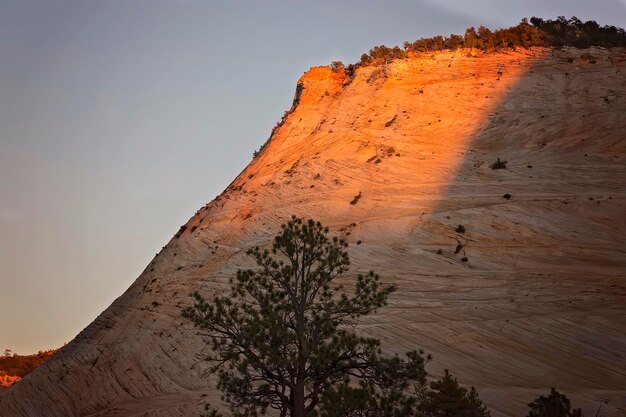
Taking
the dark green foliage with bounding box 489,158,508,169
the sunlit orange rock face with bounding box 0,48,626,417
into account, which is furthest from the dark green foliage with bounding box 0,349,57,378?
the dark green foliage with bounding box 489,158,508,169

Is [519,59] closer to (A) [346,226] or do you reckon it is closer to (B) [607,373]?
(A) [346,226]

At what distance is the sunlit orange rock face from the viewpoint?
2484 centimetres

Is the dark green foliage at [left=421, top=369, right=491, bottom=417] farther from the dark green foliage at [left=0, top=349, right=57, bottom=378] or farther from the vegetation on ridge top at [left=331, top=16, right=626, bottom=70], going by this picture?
the dark green foliage at [left=0, top=349, right=57, bottom=378]

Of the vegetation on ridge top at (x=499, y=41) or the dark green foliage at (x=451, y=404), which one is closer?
the dark green foliage at (x=451, y=404)

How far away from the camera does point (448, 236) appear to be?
29.9 meters

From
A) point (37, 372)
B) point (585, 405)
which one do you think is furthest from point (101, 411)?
point (585, 405)

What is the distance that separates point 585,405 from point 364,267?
10.4 m

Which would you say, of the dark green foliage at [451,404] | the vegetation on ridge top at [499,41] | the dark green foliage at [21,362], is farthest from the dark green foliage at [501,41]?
the dark green foliage at [21,362]

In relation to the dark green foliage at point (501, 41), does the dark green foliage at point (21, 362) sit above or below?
below

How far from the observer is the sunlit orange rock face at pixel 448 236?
2484 cm

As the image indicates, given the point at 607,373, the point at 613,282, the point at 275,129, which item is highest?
the point at 275,129

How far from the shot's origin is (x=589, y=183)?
32188 millimetres

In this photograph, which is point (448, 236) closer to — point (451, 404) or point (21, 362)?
point (451, 404)

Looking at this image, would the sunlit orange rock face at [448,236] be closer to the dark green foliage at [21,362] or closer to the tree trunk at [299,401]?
the tree trunk at [299,401]
